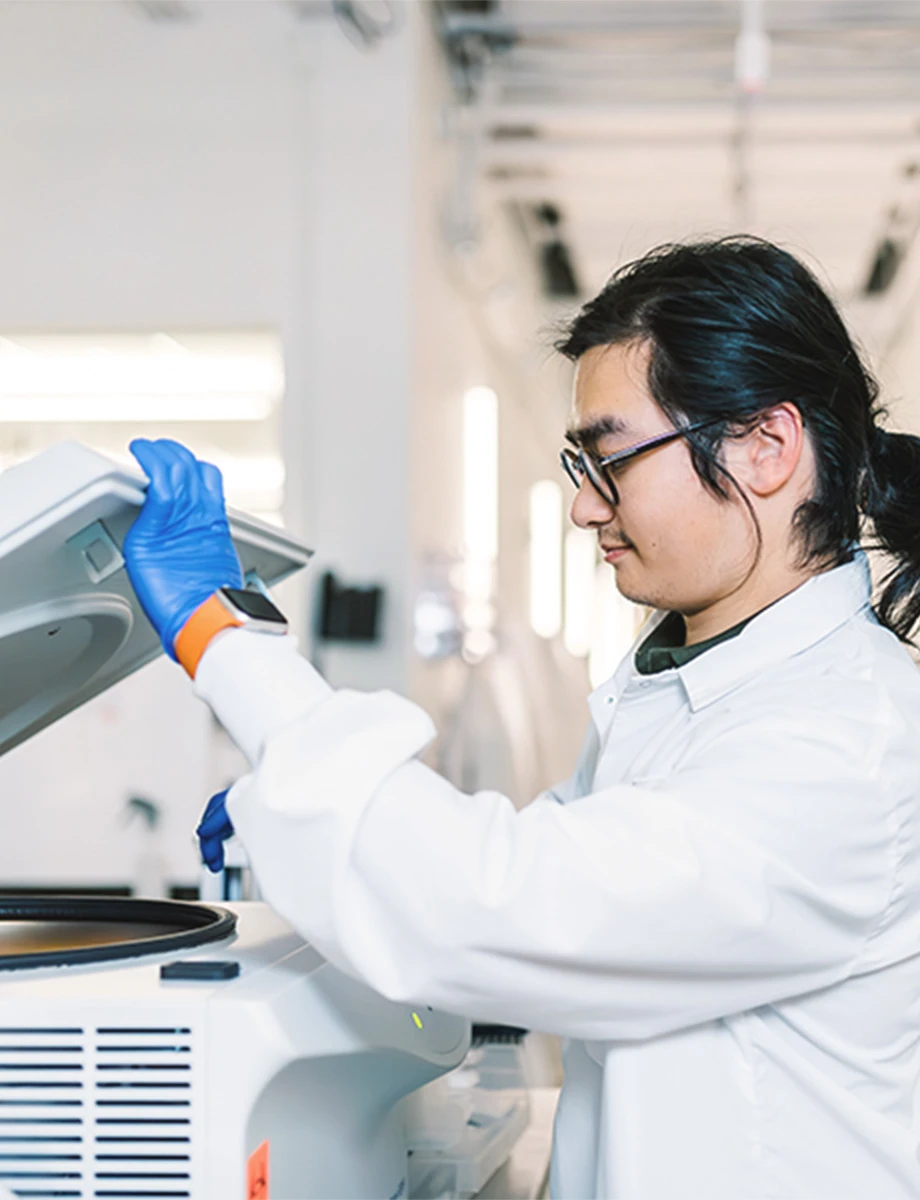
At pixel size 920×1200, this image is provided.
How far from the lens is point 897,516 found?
130cm

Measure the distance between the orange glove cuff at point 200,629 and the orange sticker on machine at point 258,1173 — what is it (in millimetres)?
334

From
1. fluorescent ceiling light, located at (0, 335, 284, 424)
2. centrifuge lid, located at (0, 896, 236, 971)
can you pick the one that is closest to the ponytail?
centrifuge lid, located at (0, 896, 236, 971)

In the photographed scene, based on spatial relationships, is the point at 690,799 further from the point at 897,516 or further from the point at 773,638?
the point at 897,516

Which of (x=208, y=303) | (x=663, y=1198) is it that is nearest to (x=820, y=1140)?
(x=663, y=1198)

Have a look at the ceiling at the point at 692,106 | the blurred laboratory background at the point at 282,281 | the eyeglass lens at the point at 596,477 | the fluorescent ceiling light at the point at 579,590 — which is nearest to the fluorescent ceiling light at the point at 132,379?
the blurred laboratory background at the point at 282,281

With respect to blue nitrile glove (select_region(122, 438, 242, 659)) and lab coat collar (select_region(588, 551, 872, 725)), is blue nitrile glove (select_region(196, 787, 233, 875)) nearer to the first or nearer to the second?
blue nitrile glove (select_region(122, 438, 242, 659))

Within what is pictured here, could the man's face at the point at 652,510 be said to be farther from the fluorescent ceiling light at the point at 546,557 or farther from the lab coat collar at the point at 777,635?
the fluorescent ceiling light at the point at 546,557

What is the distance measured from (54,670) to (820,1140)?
0.80 m

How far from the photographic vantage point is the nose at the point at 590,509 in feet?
4.02

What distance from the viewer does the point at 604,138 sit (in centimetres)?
431

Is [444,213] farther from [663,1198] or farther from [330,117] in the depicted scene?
[663,1198]

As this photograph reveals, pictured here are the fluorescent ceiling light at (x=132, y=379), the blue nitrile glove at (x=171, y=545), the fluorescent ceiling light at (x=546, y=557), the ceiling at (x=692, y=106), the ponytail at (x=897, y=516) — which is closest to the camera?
the blue nitrile glove at (x=171, y=545)

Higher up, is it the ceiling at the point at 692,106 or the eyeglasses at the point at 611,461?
the ceiling at the point at 692,106

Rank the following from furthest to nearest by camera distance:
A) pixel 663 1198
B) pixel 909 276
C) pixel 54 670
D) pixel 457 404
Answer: pixel 909 276 → pixel 457 404 → pixel 54 670 → pixel 663 1198
